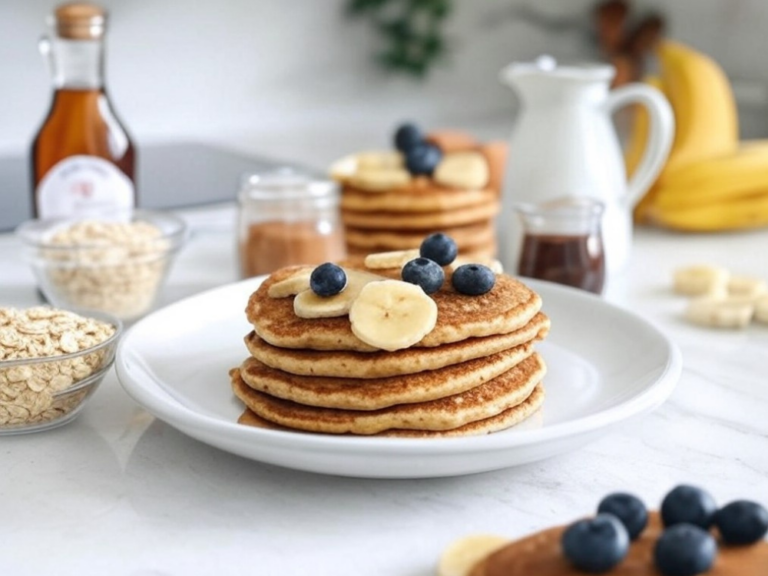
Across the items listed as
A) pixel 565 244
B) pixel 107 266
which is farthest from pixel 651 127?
pixel 107 266

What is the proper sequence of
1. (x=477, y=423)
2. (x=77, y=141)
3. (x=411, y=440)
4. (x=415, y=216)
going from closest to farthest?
1. (x=411, y=440)
2. (x=477, y=423)
3. (x=77, y=141)
4. (x=415, y=216)

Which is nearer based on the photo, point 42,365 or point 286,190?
point 42,365

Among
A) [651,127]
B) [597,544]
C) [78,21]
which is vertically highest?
[78,21]

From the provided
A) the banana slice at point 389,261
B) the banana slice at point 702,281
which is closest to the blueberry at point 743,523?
the banana slice at point 389,261

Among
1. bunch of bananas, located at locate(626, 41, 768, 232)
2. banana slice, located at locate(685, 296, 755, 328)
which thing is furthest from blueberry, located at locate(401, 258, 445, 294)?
bunch of bananas, located at locate(626, 41, 768, 232)

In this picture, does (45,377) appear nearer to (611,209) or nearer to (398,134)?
(398,134)

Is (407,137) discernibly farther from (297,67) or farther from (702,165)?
(297,67)
